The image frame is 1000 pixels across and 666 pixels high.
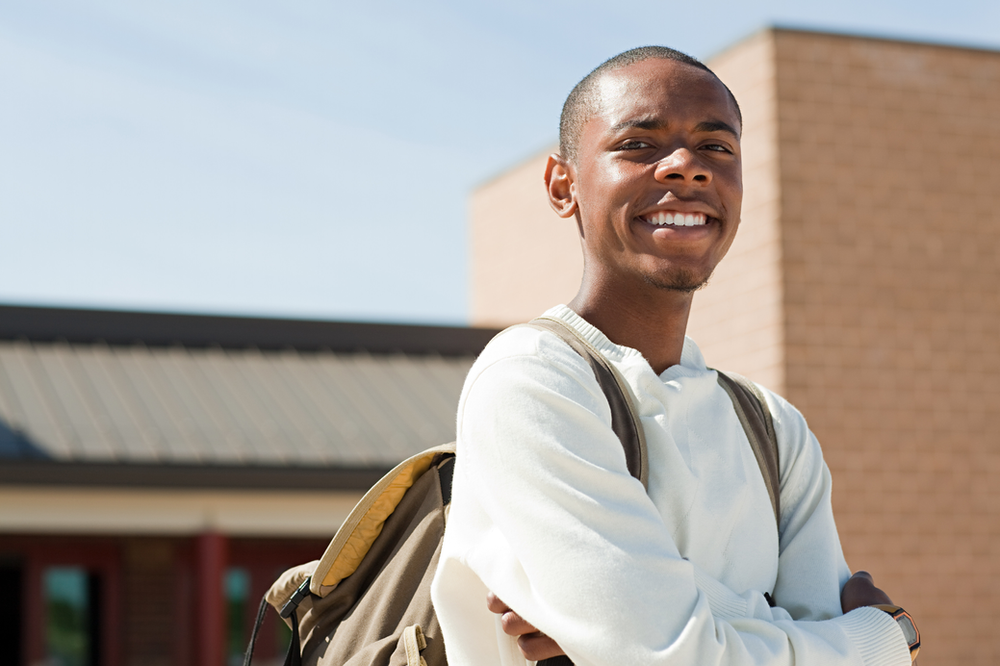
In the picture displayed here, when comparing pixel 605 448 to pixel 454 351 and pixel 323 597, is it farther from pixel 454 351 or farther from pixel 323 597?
pixel 454 351

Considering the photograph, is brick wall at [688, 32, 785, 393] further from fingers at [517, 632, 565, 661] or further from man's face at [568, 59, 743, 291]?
fingers at [517, 632, 565, 661]

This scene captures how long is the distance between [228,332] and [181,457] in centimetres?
306

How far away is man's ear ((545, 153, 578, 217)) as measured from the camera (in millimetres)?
2167

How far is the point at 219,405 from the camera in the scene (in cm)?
1211

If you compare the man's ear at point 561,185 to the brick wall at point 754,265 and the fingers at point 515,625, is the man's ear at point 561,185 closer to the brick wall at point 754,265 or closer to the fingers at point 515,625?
the fingers at point 515,625

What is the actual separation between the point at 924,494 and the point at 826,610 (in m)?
9.99

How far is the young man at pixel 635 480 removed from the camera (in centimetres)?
173

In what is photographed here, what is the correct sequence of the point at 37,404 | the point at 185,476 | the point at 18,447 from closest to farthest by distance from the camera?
the point at 18,447, the point at 185,476, the point at 37,404

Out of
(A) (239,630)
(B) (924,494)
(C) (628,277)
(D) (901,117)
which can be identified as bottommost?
(A) (239,630)

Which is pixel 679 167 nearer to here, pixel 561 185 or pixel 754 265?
pixel 561 185

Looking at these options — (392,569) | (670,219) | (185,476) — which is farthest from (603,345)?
(185,476)

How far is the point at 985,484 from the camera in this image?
11.6 meters

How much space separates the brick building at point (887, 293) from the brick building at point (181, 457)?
3.72 m

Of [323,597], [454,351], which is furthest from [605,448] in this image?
[454,351]
